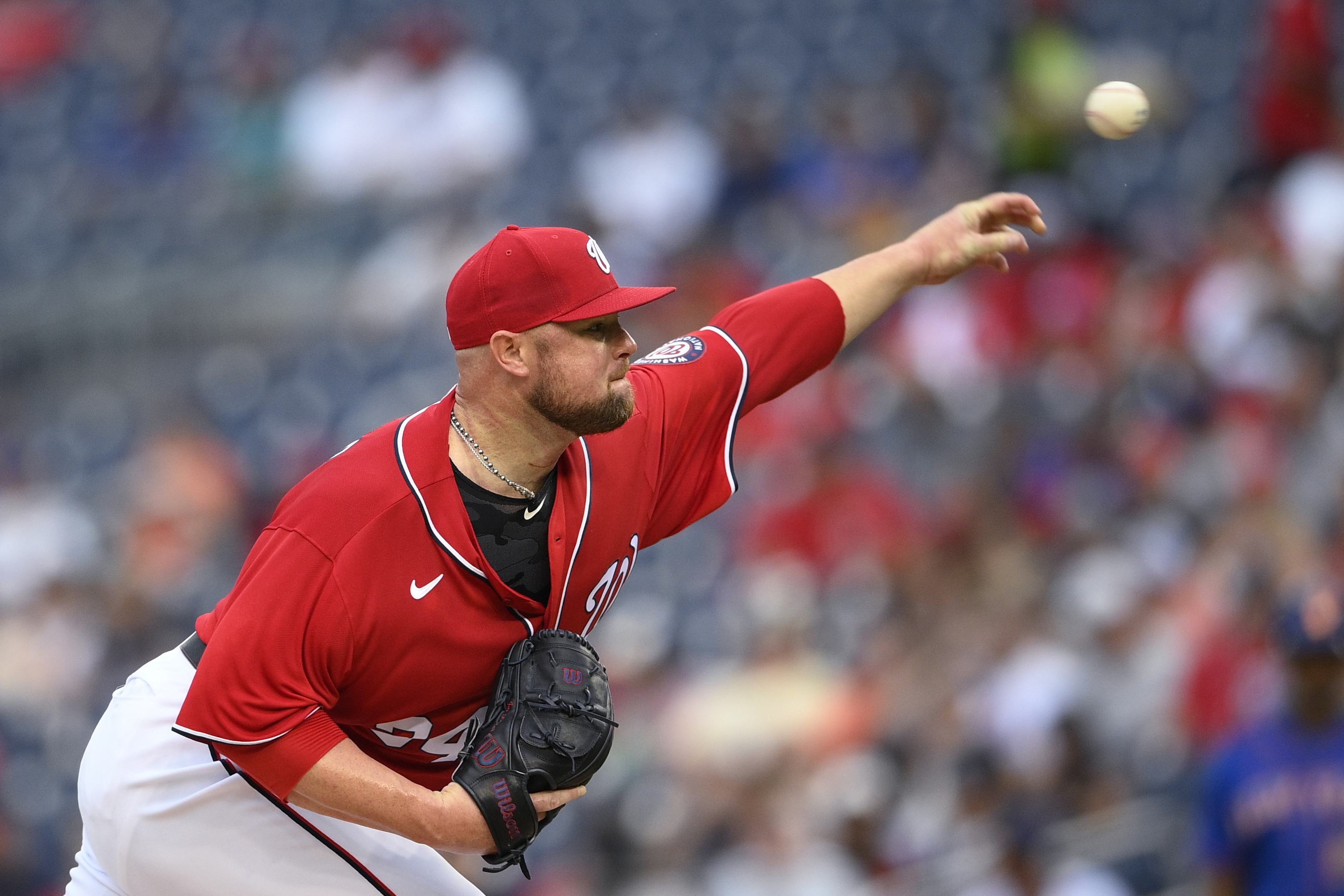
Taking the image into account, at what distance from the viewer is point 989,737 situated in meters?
5.79

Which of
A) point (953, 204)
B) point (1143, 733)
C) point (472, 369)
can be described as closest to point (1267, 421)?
point (1143, 733)

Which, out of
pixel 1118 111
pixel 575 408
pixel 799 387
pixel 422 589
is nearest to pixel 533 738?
pixel 422 589

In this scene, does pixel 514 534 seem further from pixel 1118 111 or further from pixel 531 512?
pixel 1118 111

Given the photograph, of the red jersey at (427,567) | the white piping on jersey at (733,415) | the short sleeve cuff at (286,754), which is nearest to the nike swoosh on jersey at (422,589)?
the red jersey at (427,567)

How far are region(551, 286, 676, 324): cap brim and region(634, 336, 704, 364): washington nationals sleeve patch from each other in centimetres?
40

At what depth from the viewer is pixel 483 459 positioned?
300 cm

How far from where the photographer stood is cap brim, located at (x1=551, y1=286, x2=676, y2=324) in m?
2.91

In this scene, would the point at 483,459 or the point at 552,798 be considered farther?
the point at 483,459

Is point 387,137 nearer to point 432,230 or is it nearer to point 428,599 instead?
point 432,230

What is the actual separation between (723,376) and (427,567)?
84 centimetres

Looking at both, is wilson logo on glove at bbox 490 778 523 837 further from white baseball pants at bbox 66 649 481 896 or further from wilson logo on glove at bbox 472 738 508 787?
white baseball pants at bbox 66 649 481 896

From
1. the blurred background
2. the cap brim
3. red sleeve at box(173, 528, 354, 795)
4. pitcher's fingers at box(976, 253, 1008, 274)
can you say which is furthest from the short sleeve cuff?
the blurred background

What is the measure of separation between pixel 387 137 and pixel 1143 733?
24.5 feet

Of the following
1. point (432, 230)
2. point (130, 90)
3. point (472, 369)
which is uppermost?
point (130, 90)
